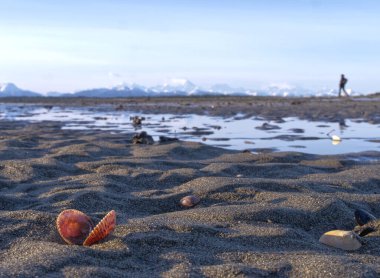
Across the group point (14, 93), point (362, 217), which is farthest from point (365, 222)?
point (14, 93)

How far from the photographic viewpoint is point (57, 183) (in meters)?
5.00

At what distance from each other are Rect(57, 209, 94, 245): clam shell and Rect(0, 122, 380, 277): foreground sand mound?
0.06m

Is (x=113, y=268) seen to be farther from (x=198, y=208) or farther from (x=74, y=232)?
(x=198, y=208)

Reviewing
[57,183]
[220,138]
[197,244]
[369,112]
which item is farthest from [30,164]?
[369,112]

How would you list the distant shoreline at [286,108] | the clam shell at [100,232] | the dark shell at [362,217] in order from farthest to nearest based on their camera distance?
the distant shoreline at [286,108], the dark shell at [362,217], the clam shell at [100,232]

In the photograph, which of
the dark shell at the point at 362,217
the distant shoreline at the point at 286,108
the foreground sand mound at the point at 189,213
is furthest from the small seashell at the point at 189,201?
the distant shoreline at the point at 286,108

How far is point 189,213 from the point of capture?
12.4ft

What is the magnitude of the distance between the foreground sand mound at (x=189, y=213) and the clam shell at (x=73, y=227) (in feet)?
0.21

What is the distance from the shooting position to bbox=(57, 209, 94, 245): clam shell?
3055mm

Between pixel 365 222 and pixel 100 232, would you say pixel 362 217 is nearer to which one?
pixel 365 222

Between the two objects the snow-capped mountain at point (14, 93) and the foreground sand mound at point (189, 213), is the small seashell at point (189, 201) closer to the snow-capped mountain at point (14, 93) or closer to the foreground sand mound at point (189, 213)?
the foreground sand mound at point (189, 213)

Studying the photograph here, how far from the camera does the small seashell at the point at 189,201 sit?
419 centimetres

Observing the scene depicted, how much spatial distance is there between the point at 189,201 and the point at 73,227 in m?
1.31

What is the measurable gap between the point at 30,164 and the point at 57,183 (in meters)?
0.91
